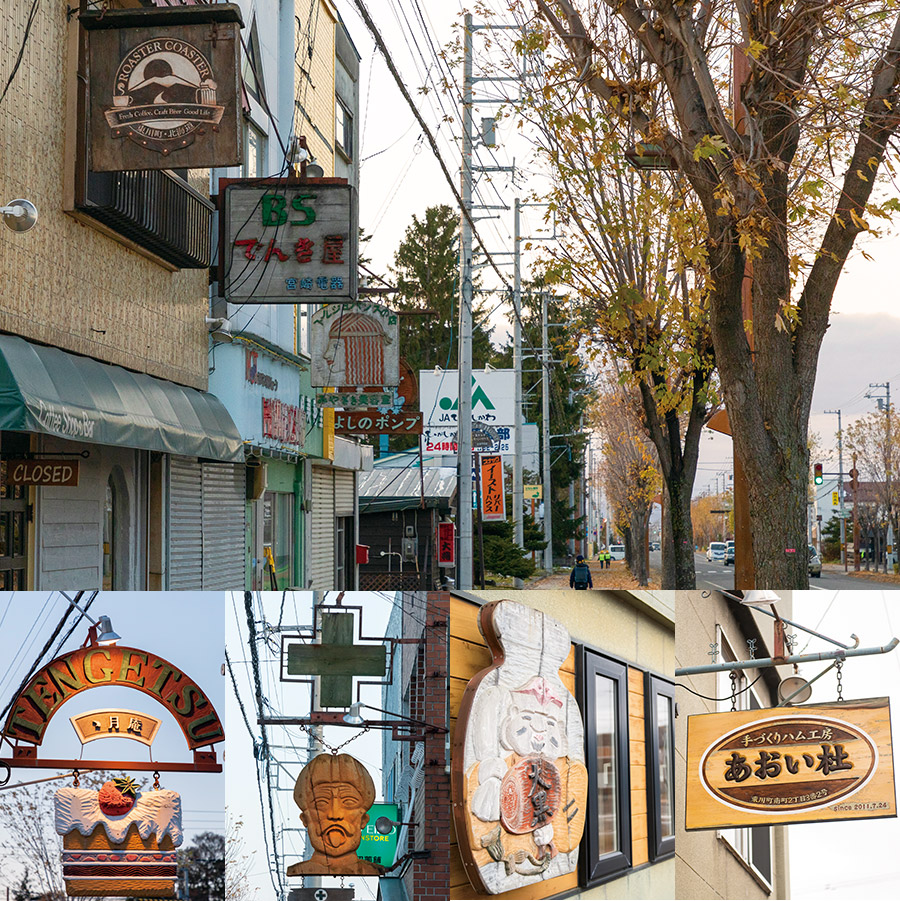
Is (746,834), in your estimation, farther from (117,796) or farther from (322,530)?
(322,530)

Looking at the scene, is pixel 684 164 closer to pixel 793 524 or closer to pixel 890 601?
pixel 793 524

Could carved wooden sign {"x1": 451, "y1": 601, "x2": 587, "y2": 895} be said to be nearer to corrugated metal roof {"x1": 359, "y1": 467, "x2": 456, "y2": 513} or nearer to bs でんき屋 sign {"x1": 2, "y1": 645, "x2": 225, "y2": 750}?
bs でんき屋 sign {"x1": 2, "y1": 645, "x2": 225, "y2": 750}

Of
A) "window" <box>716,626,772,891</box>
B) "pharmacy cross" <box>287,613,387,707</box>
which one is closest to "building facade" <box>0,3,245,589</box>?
"pharmacy cross" <box>287,613,387,707</box>

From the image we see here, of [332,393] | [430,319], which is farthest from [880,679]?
[430,319]

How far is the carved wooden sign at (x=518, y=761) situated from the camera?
15.9ft

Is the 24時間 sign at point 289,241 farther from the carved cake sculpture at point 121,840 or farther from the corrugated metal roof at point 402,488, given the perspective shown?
the corrugated metal roof at point 402,488

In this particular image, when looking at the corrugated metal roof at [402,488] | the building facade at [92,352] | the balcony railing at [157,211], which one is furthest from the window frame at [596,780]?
the corrugated metal roof at [402,488]

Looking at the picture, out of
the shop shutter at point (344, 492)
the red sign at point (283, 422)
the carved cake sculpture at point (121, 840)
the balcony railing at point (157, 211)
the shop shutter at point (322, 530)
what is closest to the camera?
the carved cake sculpture at point (121, 840)

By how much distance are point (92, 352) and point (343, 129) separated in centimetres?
1719

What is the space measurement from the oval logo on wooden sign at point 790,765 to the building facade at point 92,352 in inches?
210

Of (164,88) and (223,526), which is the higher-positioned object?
(164,88)

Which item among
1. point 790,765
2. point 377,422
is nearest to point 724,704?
point 790,765

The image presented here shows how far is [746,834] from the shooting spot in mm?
5309

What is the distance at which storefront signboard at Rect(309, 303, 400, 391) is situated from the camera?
682 inches
